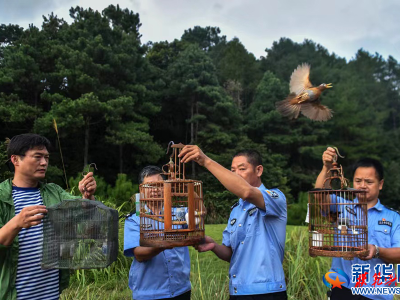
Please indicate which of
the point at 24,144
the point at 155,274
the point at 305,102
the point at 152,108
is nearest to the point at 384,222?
the point at 305,102

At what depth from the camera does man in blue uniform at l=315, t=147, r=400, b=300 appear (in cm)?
250

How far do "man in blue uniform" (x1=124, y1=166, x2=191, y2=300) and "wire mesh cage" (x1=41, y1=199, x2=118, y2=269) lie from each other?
236 mm

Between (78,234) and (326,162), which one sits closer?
(78,234)

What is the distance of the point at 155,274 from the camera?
8.39 feet

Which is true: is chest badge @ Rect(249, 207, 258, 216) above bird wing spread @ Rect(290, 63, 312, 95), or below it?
below

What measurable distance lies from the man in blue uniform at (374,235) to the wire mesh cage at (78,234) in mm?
1538

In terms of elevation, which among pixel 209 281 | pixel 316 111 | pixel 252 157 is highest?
pixel 316 111

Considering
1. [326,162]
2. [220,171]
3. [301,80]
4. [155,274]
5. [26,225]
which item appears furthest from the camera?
[301,80]

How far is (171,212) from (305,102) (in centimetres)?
206

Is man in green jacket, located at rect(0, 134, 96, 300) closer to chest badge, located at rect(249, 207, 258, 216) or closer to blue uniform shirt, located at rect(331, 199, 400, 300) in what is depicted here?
chest badge, located at rect(249, 207, 258, 216)

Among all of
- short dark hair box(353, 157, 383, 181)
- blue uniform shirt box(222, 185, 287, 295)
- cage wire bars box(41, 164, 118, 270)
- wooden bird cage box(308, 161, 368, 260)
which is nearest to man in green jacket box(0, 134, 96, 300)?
cage wire bars box(41, 164, 118, 270)

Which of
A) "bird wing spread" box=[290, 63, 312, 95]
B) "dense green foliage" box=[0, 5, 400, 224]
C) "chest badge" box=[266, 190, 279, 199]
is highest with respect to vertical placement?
"dense green foliage" box=[0, 5, 400, 224]

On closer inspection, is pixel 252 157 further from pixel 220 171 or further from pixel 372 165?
pixel 372 165

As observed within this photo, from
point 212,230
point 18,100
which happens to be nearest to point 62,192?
point 212,230
